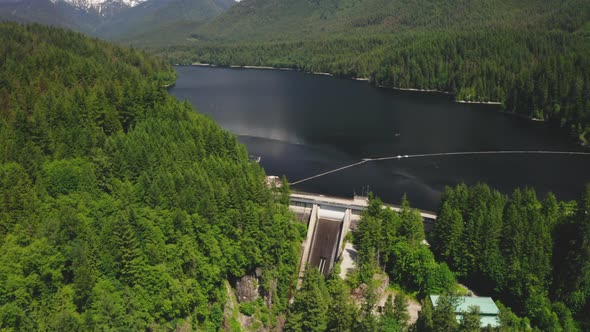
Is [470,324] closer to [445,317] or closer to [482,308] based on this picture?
[445,317]

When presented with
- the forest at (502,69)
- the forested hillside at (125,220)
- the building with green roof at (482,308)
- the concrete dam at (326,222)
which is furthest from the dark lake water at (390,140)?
the building with green roof at (482,308)

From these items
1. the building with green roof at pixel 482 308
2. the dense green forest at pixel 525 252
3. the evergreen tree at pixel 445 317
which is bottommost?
the building with green roof at pixel 482 308

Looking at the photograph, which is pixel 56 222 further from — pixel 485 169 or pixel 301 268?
pixel 485 169

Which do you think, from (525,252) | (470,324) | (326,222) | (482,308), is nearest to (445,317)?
(470,324)

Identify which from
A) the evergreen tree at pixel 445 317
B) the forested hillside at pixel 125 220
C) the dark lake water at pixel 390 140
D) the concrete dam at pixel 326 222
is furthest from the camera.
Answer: the dark lake water at pixel 390 140

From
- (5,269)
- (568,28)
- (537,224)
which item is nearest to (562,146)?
(537,224)

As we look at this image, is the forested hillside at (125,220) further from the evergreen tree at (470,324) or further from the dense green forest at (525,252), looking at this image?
the evergreen tree at (470,324)
